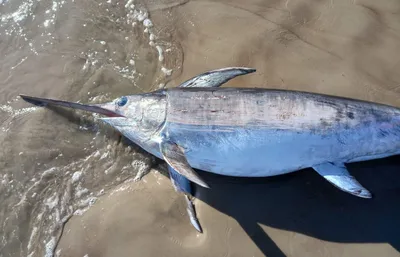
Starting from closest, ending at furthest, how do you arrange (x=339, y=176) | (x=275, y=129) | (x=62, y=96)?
1. (x=275, y=129)
2. (x=339, y=176)
3. (x=62, y=96)

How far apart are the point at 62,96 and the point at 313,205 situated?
12.3 feet

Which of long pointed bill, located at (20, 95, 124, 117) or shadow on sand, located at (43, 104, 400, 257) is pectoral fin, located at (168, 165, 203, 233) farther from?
long pointed bill, located at (20, 95, 124, 117)

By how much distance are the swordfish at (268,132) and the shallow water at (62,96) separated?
1.00 m

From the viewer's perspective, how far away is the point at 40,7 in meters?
6.07

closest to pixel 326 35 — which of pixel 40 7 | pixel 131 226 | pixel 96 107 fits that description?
pixel 96 107

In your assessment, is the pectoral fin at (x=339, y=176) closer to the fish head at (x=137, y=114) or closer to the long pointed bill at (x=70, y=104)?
the fish head at (x=137, y=114)

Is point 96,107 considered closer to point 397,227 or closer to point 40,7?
point 40,7

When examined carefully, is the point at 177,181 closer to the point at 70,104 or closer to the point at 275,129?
the point at 275,129

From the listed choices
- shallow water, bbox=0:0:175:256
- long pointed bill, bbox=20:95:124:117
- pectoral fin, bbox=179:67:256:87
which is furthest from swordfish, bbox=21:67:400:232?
shallow water, bbox=0:0:175:256

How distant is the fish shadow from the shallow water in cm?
128

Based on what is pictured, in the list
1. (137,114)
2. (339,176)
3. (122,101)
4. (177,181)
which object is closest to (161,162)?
(177,181)

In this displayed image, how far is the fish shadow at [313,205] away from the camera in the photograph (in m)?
4.81

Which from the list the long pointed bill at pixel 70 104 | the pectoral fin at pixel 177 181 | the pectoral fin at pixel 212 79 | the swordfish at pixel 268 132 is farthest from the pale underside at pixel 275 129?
the long pointed bill at pixel 70 104

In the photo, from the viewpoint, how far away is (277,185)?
5031 millimetres
